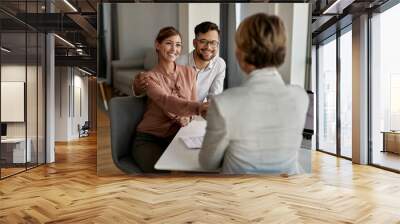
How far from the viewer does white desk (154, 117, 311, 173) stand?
7.87 feet

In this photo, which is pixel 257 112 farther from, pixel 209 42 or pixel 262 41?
pixel 209 42

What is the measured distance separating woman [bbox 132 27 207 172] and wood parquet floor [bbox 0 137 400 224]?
985 mm

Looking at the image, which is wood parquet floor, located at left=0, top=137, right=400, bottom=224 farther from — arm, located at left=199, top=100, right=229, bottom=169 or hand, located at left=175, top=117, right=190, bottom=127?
arm, located at left=199, top=100, right=229, bottom=169

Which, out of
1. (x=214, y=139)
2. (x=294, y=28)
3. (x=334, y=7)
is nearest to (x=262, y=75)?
(x=214, y=139)

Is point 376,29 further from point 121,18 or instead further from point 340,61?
point 121,18

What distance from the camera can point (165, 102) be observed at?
2.51m

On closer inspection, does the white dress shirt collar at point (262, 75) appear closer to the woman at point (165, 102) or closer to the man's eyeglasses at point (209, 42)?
the woman at point (165, 102)

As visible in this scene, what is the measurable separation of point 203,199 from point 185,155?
10.1 ft

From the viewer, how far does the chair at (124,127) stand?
266 centimetres

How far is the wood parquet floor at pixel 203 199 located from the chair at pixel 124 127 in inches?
29.7

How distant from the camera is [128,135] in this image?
8.91 ft

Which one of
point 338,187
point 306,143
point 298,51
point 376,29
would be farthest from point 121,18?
point 376,29

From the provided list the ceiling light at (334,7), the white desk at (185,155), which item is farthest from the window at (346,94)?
→ the white desk at (185,155)

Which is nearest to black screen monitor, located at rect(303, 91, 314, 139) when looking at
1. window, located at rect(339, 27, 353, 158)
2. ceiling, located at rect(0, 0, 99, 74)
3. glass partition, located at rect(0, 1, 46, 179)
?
ceiling, located at rect(0, 0, 99, 74)
